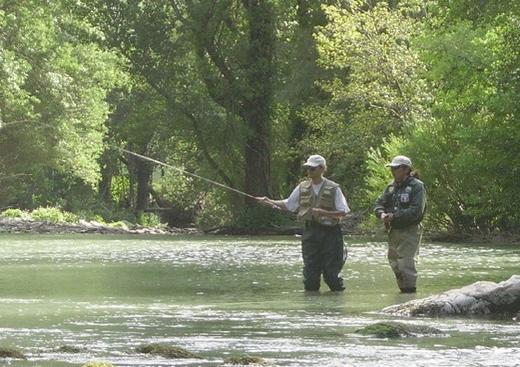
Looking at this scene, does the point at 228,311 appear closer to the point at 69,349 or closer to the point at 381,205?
the point at 381,205

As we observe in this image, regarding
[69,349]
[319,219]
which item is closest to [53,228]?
[319,219]

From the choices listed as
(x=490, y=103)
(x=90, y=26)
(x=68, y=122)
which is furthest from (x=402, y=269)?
(x=68, y=122)

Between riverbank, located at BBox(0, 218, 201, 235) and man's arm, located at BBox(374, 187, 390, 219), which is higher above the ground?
man's arm, located at BBox(374, 187, 390, 219)

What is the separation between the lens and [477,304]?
14688 mm

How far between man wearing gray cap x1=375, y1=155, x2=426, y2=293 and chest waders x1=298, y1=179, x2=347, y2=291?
0.66 m

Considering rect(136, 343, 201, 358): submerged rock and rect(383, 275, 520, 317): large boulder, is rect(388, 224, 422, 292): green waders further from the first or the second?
rect(136, 343, 201, 358): submerged rock

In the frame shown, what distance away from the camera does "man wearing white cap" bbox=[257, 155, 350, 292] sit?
17.4 metres

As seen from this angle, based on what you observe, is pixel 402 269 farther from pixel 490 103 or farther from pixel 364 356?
pixel 490 103

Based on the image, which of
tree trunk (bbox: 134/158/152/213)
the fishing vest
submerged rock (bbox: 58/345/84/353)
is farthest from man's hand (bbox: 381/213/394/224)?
tree trunk (bbox: 134/158/152/213)

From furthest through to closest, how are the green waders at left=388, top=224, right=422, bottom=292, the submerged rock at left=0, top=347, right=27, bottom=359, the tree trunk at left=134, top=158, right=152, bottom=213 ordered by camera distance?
1. the tree trunk at left=134, top=158, right=152, bottom=213
2. the green waders at left=388, top=224, right=422, bottom=292
3. the submerged rock at left=0, top=347, right=27, bottom=359

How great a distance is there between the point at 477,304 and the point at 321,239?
337 cm

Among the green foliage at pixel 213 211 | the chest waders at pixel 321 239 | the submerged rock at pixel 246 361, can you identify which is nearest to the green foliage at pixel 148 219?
the green foliage at pixel 213 211

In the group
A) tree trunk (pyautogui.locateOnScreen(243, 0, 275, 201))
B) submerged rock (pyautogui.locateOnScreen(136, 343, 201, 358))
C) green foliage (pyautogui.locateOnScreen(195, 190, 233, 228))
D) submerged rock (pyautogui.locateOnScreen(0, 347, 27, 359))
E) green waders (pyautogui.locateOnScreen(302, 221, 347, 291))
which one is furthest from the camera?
green foliage (pyautogui.locateOnScreen(195, 190, 233, 228))

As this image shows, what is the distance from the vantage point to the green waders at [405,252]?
17219 mm
